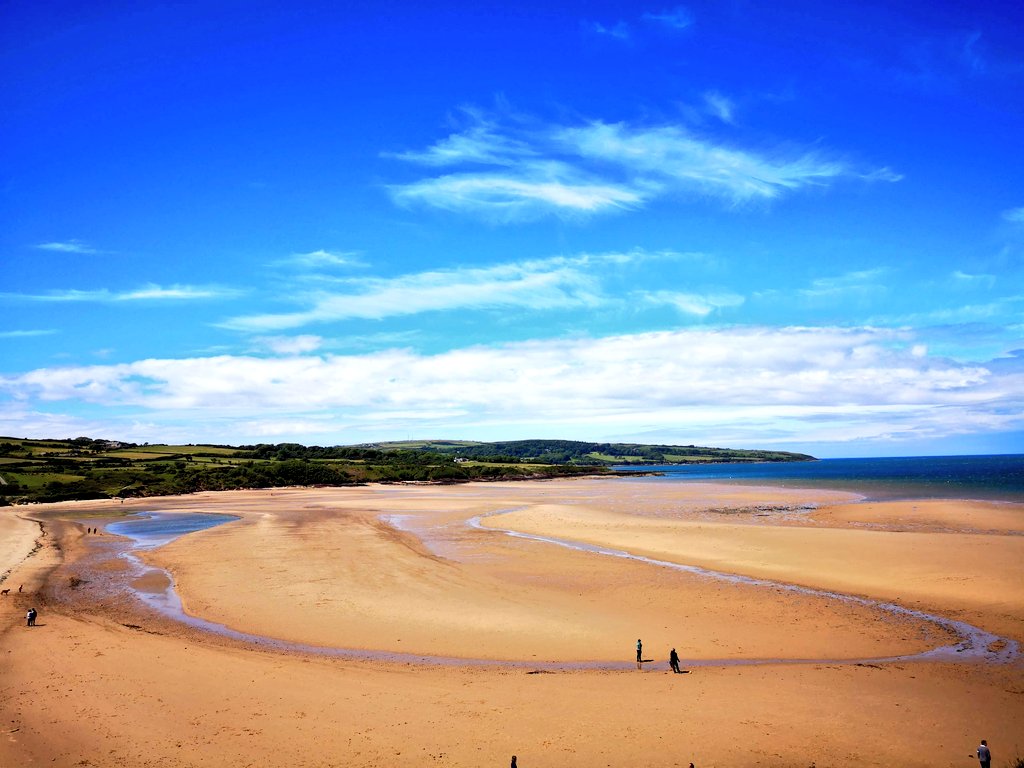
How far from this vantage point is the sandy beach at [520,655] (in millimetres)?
12023

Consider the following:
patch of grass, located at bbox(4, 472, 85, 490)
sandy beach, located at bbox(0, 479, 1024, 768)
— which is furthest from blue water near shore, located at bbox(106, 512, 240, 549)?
patch of grass, located at bbox(4, 472, 85, 490)

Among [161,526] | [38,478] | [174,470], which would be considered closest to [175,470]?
[174,470]

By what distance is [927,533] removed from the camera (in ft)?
119

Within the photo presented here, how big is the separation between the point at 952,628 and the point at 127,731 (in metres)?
22.4

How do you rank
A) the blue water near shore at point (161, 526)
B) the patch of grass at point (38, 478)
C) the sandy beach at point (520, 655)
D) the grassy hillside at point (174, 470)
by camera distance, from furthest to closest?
the grassy hillside at point (174, 470) < the patch of grass at point (38, 478) < the blue water near shore at point (161, 526) < the sandy beach at point (520, 655)

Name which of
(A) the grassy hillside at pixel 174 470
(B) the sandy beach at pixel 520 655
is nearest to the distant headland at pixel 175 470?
(A) the grassy hillside at pixel 174 470

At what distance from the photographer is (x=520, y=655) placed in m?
17.3

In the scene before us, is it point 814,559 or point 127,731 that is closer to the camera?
point 127,731

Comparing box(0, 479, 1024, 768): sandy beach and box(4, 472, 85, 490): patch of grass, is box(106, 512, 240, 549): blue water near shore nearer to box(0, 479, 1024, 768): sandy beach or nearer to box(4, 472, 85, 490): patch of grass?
box(0, 479, 1024, 768): sandy beach

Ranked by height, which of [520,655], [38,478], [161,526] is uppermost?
[520,655]

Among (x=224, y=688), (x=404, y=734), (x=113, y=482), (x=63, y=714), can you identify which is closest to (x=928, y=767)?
(x=404, y=734)

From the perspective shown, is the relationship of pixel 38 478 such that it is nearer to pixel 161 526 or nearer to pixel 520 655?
pixel 161 526

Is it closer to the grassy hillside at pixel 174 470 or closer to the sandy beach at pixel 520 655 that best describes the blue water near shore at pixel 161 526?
the sandy beach at pixel 520 655

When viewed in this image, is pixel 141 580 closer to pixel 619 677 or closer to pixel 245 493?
pixel 619 677
